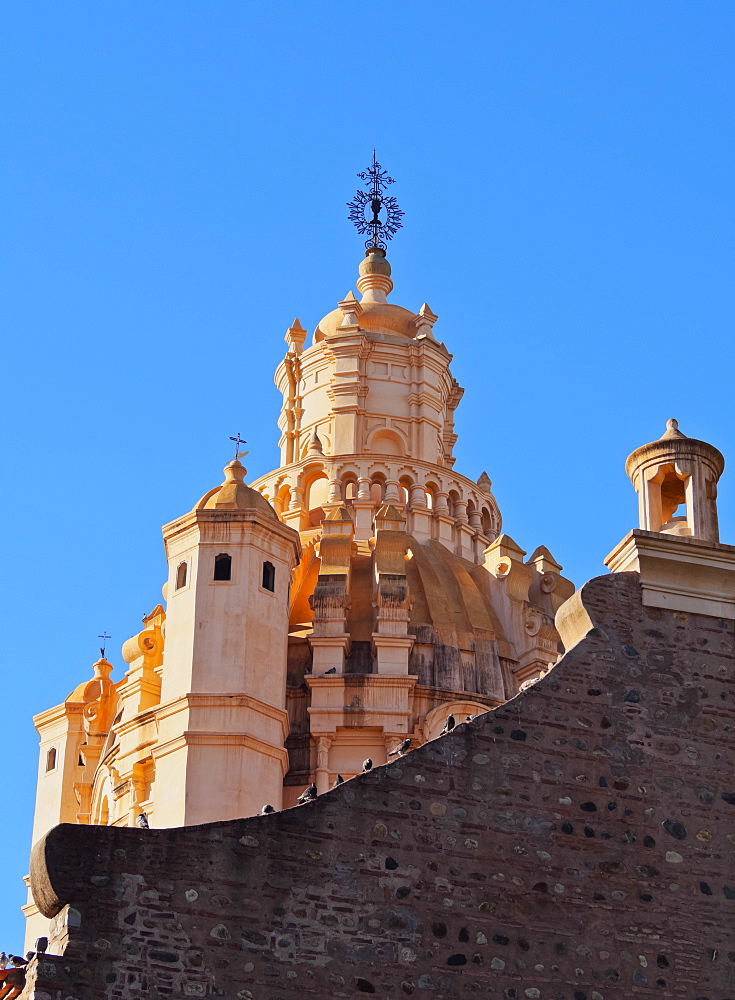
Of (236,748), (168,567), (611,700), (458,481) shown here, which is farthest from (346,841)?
(458,481)

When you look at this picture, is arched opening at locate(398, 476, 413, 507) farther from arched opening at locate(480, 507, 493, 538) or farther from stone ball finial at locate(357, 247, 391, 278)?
stone ball finial at locate(357, 247, 391, 278)

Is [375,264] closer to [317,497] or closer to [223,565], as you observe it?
[317,497]

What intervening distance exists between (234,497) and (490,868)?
27.5m

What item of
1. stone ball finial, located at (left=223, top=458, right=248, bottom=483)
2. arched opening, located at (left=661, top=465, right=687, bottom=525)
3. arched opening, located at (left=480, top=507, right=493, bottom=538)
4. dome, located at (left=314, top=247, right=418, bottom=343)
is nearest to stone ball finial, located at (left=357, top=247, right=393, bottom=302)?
dome, located at (left=314, top=247, right=418, bottom=343)

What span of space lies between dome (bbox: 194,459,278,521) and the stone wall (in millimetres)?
25738

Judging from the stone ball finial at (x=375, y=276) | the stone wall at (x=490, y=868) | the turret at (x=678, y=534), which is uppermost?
the stone ball finial at (x=375, y=276)

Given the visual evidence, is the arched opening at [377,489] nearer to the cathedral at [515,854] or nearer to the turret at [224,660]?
the turret at [224,660]

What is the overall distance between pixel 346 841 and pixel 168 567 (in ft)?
90.0

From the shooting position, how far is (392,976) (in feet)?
47.3

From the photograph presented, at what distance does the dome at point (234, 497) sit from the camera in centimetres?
4181

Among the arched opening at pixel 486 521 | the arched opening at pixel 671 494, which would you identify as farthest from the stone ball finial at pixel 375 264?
the arched opening at pixel 671 494

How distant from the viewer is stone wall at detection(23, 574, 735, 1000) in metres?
14.0

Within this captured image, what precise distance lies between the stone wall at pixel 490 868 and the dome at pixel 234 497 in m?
25.7

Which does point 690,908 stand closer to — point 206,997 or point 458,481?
point 206,997
